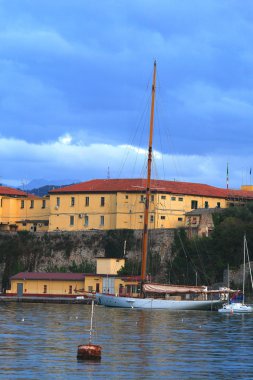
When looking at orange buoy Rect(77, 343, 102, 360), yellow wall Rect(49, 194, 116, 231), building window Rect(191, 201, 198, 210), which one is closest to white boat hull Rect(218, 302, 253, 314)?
yellow wall Rect(49, 194, 116, 231)

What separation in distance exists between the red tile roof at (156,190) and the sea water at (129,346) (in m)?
44.5

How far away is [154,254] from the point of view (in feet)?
390

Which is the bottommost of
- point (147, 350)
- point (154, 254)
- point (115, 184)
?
point (147, 350)

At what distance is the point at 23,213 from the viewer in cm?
13738

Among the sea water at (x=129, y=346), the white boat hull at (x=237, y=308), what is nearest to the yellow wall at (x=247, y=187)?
the white boat hull at (x=237, y=308)

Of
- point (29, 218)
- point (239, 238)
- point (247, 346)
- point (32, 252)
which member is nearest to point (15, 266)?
point (32, 252)

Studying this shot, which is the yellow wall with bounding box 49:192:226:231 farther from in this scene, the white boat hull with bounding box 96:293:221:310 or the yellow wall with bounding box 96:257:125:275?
the white boat hull with bounding box 96:293:221:310

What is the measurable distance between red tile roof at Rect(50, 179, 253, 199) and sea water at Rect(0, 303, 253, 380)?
146ft

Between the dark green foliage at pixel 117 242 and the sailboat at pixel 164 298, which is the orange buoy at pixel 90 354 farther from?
the dark green foliage at pixel 117 242

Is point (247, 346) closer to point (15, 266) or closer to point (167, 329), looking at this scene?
point (167, 329)

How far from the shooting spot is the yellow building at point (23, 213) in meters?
136

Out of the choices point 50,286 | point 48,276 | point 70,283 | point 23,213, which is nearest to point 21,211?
point 23,213

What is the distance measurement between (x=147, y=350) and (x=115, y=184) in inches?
3096

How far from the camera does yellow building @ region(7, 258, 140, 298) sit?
115 m
